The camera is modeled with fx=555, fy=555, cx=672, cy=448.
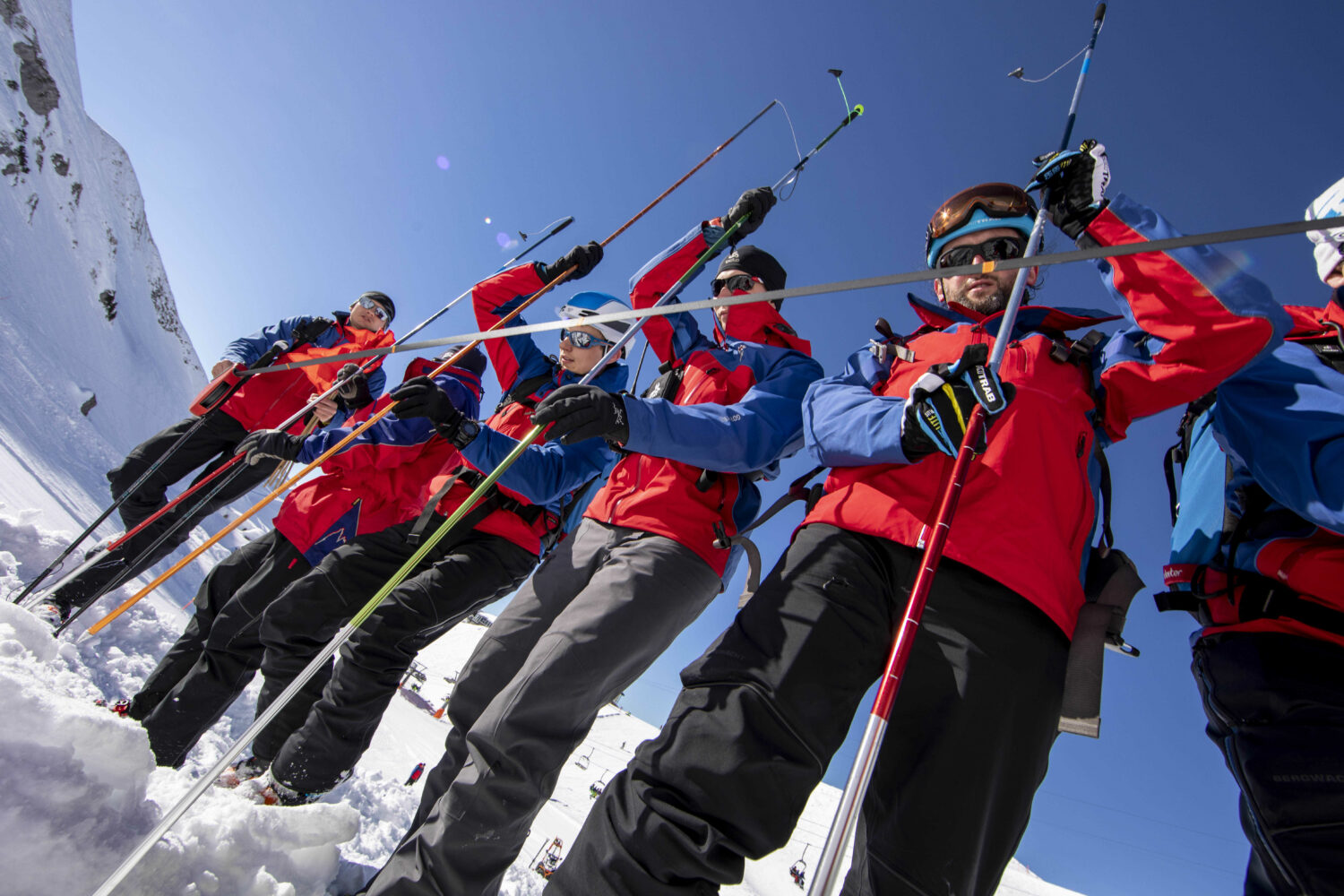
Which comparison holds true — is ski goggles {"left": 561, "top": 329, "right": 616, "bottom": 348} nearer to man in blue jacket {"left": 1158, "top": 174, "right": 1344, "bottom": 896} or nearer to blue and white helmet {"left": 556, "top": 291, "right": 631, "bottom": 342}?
blue and white helmet {"left": 556, "top": 291, "right": 631, "bottom": 342}

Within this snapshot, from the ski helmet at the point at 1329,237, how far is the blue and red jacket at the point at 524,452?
122 inches

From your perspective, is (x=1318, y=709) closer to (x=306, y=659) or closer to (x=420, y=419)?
(x=306, y=659)

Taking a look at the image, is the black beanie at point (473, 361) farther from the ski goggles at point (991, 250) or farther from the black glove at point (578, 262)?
Result: the ski goggles at point (991, 250)

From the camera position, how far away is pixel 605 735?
39.4m

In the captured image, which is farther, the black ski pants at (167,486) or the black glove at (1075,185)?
the black ski pants at (167,486)

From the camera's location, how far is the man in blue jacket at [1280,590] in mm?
1396

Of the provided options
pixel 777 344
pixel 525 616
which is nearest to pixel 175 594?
pixel 525 616

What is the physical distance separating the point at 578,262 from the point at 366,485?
2.31 metres

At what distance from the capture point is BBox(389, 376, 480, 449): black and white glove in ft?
9.53

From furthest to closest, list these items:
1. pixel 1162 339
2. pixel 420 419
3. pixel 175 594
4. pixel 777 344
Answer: pixel 175 594, pixel 420 419, pixel 777 344, pixel 1162 339

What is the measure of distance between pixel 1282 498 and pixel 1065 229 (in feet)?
3.36

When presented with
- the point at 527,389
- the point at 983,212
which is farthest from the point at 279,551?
the point at 983,212

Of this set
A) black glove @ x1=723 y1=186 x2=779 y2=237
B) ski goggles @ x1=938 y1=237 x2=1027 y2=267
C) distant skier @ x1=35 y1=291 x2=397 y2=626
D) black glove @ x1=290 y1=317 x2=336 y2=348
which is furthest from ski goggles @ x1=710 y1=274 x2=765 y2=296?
black glove @ x1=290 y1=317 x2=336 y2=348

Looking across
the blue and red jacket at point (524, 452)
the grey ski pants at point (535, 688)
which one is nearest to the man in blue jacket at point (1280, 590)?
the grey ski pants at point (535, 688)
